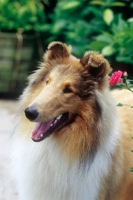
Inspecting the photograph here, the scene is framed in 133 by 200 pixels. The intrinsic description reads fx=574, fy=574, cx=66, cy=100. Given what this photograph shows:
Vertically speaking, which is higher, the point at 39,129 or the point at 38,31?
the point at 39,129

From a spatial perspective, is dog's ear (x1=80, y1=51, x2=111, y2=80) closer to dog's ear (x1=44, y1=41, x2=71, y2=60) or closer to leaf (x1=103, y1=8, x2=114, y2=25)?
dog's ear (x1=44, y1=41, x2=71, y2=60)

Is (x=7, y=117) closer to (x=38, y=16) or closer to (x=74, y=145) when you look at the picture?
(x=38, y=16)

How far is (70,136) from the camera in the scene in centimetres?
387

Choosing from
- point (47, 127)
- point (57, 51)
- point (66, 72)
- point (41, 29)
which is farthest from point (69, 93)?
point (41, 29)

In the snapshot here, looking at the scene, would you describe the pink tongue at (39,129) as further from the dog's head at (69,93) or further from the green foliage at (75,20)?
the green foliage at (75,20)

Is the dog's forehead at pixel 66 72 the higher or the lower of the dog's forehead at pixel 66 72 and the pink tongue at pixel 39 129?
the higher

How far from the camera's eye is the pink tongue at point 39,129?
3.81 m

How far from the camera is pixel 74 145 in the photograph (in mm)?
3867

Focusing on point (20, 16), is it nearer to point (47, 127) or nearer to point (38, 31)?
point (38, 31)

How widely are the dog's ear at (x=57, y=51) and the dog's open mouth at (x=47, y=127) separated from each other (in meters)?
0.47

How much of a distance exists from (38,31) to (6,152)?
2.61 m

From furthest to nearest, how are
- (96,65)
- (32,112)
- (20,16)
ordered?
1. (20,16)
2. (96,65)
3. (32,112)

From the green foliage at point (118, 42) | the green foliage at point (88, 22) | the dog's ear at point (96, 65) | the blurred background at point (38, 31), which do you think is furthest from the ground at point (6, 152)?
the dog's ear at point (96, 65)

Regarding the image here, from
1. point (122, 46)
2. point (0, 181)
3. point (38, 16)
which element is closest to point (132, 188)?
point (0, 181)
